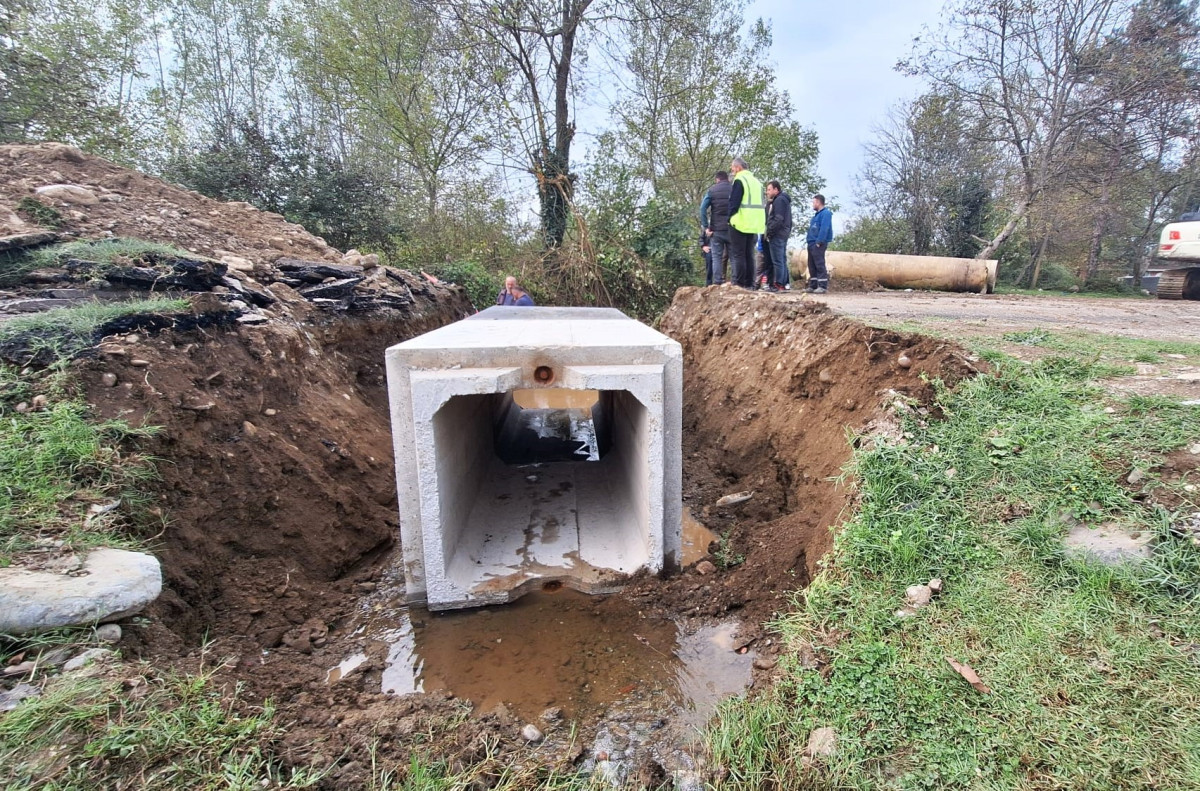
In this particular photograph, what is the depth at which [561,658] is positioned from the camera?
293cm

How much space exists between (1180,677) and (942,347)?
2.24m

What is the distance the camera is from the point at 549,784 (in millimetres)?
2043

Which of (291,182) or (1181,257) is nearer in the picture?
(1181,257)

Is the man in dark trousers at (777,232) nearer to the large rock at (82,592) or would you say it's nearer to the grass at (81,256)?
the grass at (81,256)

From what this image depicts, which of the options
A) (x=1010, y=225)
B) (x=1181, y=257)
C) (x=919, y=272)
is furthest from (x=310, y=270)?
(x=1010, y=225)

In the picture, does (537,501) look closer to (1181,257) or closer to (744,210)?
(744,210)

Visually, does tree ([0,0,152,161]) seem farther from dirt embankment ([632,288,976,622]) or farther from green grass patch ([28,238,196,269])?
dirt embankment ([632,288,976,622])

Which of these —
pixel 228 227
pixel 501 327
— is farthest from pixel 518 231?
pixel 501 327

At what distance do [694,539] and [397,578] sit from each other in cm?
212

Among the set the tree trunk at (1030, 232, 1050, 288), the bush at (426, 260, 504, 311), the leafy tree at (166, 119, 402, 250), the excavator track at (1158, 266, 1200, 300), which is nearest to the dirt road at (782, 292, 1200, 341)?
the excavator track at (1158, 266, 1200, 300)

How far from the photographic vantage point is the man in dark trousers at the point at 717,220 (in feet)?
27.6

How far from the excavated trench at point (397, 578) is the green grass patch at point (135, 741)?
194 millimetres

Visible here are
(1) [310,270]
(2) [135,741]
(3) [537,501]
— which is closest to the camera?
(2) [135,741]

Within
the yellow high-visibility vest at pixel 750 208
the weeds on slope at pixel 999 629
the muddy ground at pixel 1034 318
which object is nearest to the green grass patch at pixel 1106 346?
the muddy ground at pixel 1034 318
